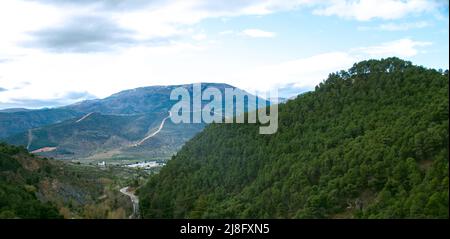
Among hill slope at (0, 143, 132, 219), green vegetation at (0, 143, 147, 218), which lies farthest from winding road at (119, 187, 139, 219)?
hill slope at (0, 143, 132, 219)

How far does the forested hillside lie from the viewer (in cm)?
4179

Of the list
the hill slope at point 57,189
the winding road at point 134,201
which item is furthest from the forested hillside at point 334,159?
the hill slope at point 57,189

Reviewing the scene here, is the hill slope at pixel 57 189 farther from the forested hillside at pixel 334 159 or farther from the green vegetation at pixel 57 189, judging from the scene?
the forested hillside at pixel 334 159

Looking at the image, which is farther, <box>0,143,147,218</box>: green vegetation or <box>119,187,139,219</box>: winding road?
<box>119,187,139,219</box>: winding road

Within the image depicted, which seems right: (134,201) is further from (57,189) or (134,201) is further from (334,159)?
(334,159)

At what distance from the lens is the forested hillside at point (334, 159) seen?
41787mm

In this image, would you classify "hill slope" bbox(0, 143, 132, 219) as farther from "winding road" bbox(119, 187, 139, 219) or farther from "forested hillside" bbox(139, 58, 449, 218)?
"forested hillside" bbox(139, 58, 449, 218)

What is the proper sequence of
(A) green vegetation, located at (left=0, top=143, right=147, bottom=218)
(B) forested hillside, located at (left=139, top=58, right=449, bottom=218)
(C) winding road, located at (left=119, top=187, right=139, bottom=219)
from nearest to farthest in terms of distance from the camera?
1. (B) forested hillside, located at (left=139, top=58, right=449, bottom=218)
2. (A) green vegetation, located at (left=0, top=143, right=147, bottom=218)
3. (C) winding road, located at (left=119, top=187, right=139, bottom=219)

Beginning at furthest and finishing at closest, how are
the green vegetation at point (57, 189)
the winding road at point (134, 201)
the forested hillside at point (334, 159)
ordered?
1. the winding road at point (134, 201)
2. the green vegetation at point (57, 189)
3. the forested hillside at point (334, 159)

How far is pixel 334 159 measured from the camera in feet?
169

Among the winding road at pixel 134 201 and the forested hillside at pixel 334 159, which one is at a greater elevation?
the forested hillside at pixel 334 159

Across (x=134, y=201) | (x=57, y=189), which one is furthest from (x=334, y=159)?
(x=57, y=189)
